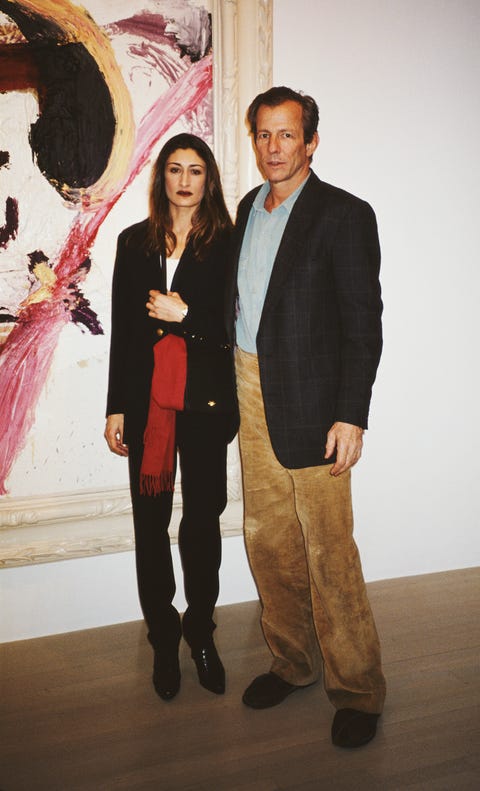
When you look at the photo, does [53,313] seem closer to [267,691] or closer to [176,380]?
[176,380]

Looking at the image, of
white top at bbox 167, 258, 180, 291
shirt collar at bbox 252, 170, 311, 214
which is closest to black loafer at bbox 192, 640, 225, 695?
white top at bbox 167, 258, 180, 291

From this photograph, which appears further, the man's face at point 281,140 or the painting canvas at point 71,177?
the painting canvas at point 71,177

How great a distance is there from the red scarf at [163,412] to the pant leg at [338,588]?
385 millimetres

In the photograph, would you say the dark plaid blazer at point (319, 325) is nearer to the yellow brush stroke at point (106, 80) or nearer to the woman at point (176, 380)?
the woman at point (176, 380)

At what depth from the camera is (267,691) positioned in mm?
1900

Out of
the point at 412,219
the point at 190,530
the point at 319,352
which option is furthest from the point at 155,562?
Result: the point at 412,219

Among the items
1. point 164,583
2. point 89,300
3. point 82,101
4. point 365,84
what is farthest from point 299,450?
point 365,84

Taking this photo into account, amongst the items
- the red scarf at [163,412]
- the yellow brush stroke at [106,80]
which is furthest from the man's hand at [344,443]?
the yellow brush stroke at [106,80]

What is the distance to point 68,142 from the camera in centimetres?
215

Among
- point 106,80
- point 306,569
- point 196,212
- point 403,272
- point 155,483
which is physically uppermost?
point 106,80

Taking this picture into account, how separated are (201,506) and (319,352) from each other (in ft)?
1.96

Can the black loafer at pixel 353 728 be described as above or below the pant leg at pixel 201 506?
below

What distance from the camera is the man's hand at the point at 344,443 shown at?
1.68m

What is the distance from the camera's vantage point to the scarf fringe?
191cm
